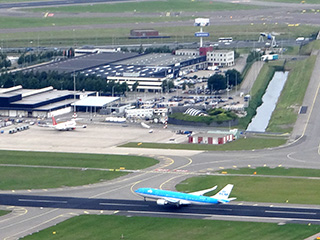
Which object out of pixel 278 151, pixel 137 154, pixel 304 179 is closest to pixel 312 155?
pixel 278 151

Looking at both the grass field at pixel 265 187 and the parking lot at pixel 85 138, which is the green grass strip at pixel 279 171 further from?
the parking lot at pixel 85 138

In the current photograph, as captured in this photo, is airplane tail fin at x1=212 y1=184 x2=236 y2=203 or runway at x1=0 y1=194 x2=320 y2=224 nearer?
runway at x1=0 y1=194 x2=320 y2=224

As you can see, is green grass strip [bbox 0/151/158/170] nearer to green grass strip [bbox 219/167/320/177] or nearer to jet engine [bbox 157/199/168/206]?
green grass strip [bbox 219/167/320/177]

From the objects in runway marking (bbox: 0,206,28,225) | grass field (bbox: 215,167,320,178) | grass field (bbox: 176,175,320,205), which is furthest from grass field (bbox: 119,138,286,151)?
runway marking (bbox: 0,206,28,225)

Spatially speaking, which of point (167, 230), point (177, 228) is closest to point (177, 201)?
point (177, 228)

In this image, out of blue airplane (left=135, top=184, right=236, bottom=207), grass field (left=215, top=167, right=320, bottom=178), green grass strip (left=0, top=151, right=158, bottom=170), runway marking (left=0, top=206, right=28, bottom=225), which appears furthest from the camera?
green grass strip (left=0, top=151, right=158, bottom=170)

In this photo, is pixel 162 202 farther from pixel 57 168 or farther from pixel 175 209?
pixel 57 168
